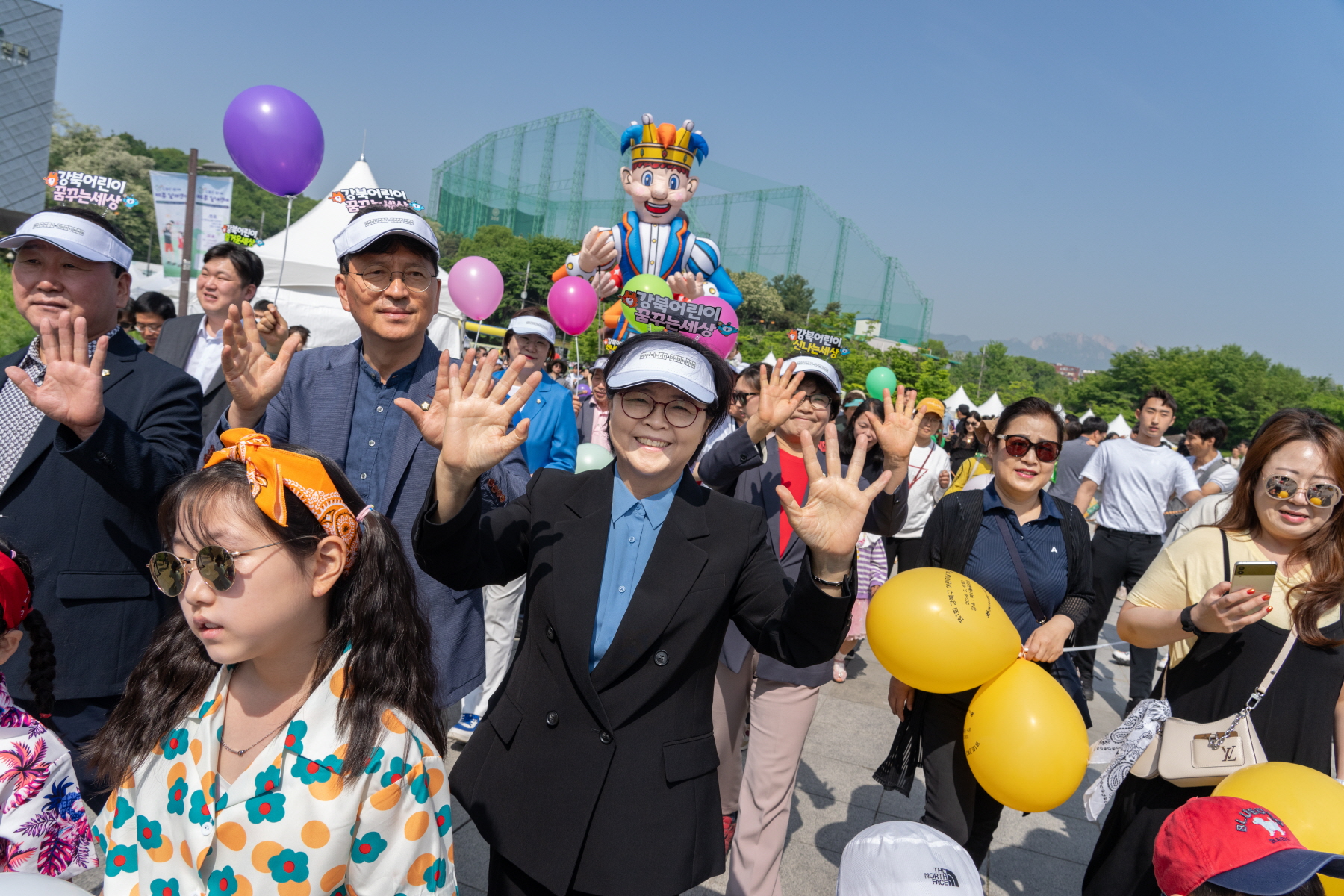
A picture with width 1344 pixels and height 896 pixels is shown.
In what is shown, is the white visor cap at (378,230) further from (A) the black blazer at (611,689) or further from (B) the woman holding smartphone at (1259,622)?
(B) the woman holding smartphone at (1259,622)

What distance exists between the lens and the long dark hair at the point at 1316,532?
2400mm

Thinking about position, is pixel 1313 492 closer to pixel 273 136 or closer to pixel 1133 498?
pixel 1133 498

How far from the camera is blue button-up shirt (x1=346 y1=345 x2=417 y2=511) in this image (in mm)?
2428

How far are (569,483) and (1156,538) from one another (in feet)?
18.8

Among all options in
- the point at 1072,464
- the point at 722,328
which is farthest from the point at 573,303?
the point at 1072,464

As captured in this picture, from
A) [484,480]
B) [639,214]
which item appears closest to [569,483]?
[484,480]

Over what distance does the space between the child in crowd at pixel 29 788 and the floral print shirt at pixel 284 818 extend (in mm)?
273

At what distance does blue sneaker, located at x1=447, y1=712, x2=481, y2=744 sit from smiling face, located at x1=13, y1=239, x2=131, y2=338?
9.40ft

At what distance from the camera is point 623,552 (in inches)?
79.8

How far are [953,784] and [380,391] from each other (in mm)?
2440

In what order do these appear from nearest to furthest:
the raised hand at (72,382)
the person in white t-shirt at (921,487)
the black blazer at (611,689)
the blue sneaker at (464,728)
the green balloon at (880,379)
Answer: the black blazer at (611,689), the raised hand at (72,382), the blue sneaker at (464,728), the person in white t-shirt at (921,487), the green balloon at (880,379)

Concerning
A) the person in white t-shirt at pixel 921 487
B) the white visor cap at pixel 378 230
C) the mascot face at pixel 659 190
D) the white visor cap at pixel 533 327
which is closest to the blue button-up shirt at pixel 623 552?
the white visor cap at pixel 378 230

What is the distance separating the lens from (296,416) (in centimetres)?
248

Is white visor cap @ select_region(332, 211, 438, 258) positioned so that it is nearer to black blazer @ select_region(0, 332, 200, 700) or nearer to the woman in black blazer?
the woman in black blazer
